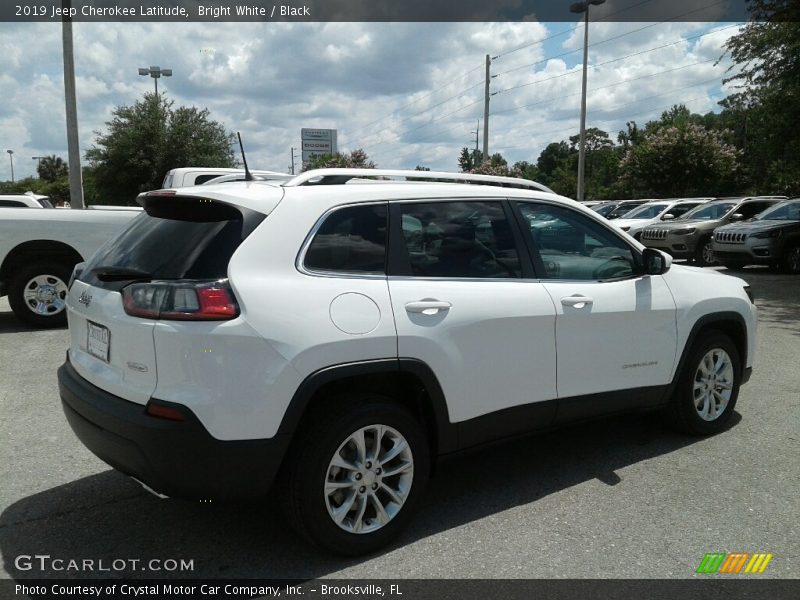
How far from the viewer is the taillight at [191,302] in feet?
9.63

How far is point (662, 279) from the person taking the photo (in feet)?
15.1

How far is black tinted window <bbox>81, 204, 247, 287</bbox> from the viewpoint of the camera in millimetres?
3070

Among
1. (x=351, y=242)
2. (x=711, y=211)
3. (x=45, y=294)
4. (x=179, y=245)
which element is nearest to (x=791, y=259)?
(x=711, y=211)

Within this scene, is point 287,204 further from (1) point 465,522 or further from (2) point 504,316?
(1) point 465,522

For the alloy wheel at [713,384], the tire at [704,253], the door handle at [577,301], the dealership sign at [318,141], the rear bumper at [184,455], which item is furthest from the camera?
the dealership sign at [318,141]

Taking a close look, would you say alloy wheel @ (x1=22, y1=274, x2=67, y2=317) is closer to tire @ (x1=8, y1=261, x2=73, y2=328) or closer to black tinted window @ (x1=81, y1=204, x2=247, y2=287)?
→ tire @ (x1=8, y1=261, x2=73, y2=328)

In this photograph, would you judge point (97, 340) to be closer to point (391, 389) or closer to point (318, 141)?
point (391, 389)

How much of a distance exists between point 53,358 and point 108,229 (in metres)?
2.40

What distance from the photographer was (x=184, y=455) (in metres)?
2.89

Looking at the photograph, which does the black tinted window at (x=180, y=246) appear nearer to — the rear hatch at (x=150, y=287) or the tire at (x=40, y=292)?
the rear hatch at (x=150, y=287)

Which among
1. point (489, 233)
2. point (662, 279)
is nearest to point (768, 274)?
point (662, 279)

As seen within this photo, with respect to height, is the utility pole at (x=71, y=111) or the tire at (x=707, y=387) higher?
the utility pole at (x=71, y=111)

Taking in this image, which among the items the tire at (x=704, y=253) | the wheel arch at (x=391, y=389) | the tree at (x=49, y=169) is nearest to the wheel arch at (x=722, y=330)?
the wheel arch at (x=391, y=389)

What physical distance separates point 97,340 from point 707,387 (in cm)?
392
